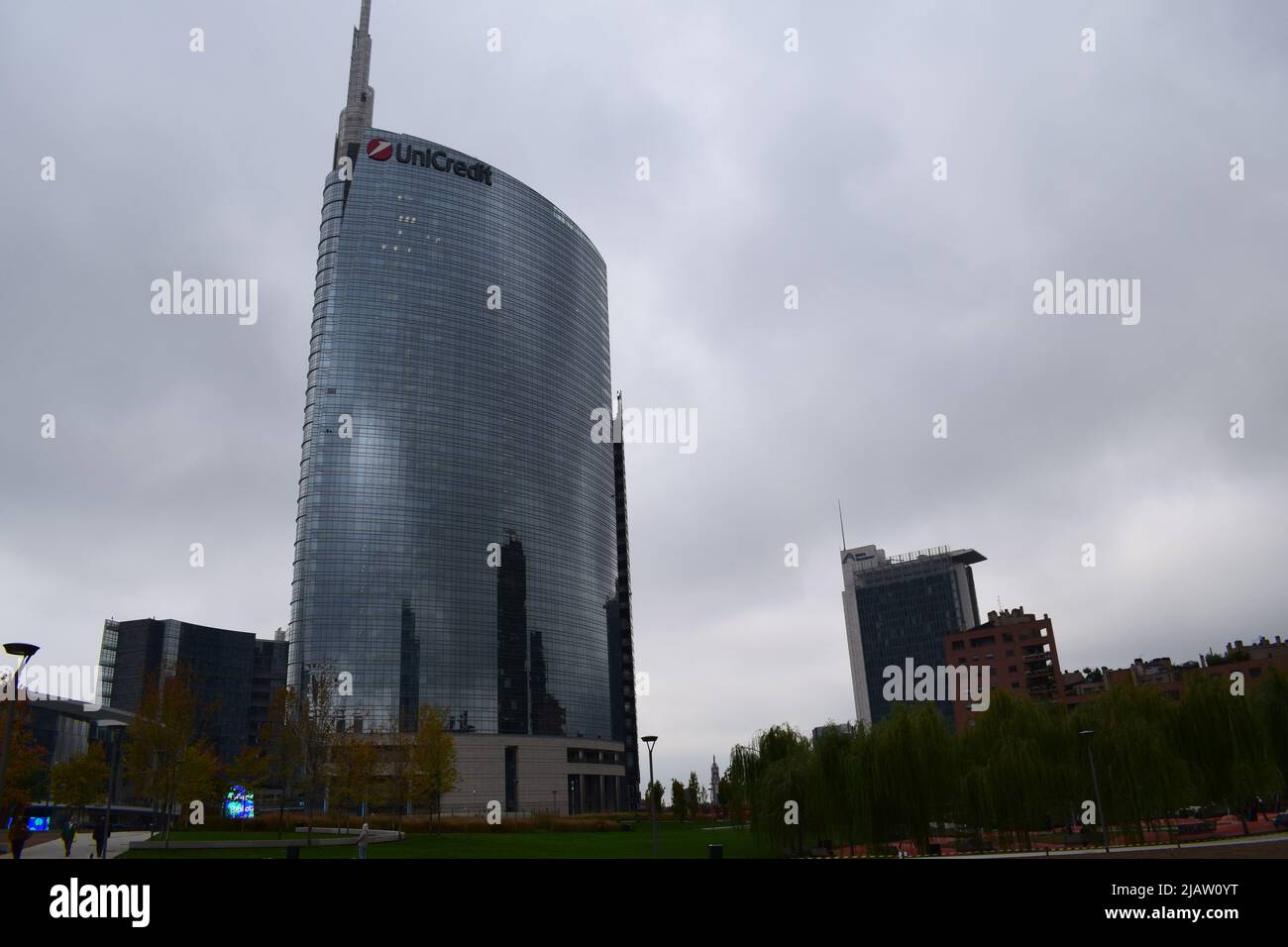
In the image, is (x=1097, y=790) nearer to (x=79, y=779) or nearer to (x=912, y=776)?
(x=912, y=776)

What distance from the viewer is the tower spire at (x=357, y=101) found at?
14600 cm

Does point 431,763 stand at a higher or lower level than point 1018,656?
lower

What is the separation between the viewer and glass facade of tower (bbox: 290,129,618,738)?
12750 centimetres

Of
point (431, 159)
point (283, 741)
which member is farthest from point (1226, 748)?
point (431, 159)

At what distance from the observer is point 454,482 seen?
138 metres

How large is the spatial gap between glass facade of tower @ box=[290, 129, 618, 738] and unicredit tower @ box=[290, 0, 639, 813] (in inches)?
12.8

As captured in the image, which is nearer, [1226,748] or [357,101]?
[1226,748]

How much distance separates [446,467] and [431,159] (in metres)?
57.5

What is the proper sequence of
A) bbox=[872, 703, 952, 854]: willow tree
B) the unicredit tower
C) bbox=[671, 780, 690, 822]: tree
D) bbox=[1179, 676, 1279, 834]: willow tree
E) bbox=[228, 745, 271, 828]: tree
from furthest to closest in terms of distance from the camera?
1. the unicredit tower
2. bbox=[671, 780, 690, 822]: tree
3. bbox=[228, 745, 271, 828]: tree
4. bbox=[1179, 676, 1279, 834]: willow tree
5. bbox=[872, 703, 952, 854]: willow tree

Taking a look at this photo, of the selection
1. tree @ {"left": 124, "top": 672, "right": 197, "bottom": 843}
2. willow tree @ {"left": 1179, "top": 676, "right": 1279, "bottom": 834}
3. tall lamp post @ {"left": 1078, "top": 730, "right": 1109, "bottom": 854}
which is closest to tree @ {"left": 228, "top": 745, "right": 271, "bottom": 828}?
tree @ {"left": 124, "top": 672, "right": 197, "bottom": 843}

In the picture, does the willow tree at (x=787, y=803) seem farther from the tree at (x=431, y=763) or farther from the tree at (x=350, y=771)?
the tree at (x=431, y=763)

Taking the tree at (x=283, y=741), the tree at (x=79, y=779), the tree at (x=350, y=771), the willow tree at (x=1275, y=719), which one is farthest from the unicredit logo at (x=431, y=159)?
the willow tree at (x=1275, y=719)

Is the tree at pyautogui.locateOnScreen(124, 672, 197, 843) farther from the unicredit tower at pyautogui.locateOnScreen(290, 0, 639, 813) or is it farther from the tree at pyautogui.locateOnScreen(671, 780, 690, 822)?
the tree at pyautogui.locateOnScreen(671, 780, 690, 822)
